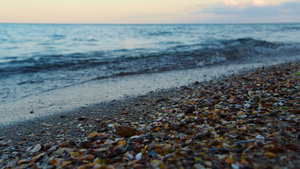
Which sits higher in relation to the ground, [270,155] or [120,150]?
[270,155]

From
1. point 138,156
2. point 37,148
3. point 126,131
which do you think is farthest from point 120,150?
point 37,148

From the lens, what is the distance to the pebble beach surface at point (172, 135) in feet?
6.81

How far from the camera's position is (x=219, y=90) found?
502cm

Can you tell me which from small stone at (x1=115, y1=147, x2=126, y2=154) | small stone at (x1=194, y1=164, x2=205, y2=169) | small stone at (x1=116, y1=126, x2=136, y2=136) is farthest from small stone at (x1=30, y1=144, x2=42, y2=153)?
small stone at (x1=194, y1=164, x2=205, y2=169)

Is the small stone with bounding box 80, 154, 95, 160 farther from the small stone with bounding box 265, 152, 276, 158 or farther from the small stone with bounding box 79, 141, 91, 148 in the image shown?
the small stone with bounding box 265, 152, 276, 158

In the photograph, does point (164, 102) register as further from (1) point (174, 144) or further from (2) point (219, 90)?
(1) point (174, 144)

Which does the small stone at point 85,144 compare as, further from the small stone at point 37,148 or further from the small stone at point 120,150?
the small stone at point 37,148

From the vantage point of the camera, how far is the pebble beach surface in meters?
2.07

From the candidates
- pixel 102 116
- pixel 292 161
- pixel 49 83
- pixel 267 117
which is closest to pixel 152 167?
pixel 292 161

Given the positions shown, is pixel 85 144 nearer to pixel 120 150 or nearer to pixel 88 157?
pixel 88 157

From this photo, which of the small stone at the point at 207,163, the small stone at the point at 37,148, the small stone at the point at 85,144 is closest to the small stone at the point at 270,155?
the small stone at the point at 207,163

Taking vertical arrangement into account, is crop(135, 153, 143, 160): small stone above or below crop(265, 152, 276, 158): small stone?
below

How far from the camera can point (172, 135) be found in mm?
2795

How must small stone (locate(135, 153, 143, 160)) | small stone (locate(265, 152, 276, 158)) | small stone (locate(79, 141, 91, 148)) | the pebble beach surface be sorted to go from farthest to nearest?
small stone (locate(79, 141, 91, 148)), small stone (locate(135, 153, 143, 160)), the pebble beach surface, small stone (locate(265, 152, 276, 158))
